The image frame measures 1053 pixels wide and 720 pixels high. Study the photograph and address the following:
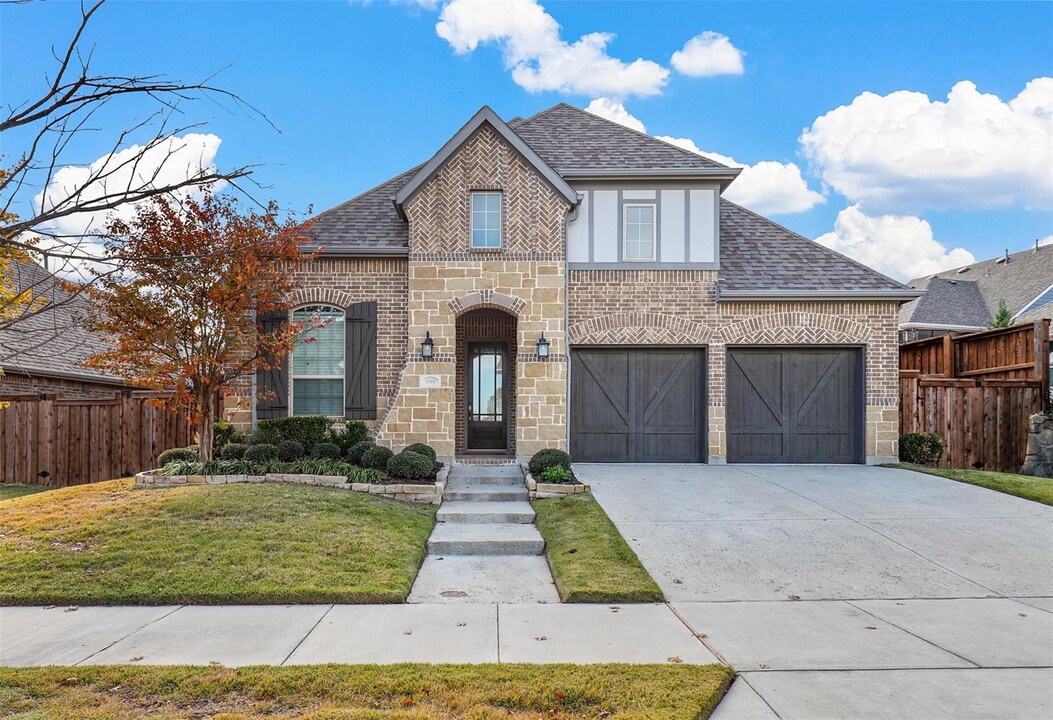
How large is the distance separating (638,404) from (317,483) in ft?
20.7

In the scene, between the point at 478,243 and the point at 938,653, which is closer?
the point at 938,653

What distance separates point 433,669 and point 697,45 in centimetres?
1174

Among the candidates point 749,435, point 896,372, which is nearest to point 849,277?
point 896,372

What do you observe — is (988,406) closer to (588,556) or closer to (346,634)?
(588,556)

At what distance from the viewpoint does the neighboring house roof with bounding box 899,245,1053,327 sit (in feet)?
94.4

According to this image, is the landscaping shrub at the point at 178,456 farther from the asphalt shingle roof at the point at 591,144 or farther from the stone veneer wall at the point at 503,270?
the asphalt shingle roof at the point at 591,144

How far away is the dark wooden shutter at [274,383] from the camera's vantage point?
494 inches

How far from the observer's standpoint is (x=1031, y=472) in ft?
41.3

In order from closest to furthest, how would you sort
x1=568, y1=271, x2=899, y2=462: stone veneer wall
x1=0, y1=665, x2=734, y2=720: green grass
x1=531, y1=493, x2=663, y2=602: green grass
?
x1=0, y1=665, x2=734, y2=720: green grass
x1=531, y1=493, x2=663, y2=602: green grass
x1=568, y1=271, x2=899, y2=462: stone veneer wall

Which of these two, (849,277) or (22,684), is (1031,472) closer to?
(849,277)

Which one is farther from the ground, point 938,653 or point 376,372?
point 376,372

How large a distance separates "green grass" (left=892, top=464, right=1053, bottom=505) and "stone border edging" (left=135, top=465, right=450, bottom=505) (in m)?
8.62

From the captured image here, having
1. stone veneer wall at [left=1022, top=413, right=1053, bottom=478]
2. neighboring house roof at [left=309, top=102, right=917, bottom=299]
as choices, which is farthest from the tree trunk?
stone veneer wall at [left=1022, top=413, right=1053, bottom=478]

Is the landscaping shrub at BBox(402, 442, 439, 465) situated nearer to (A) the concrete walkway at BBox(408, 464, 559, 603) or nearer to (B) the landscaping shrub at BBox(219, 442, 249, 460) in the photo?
(A) the concrete walkway at BBox(408, 464, 559, 603)
